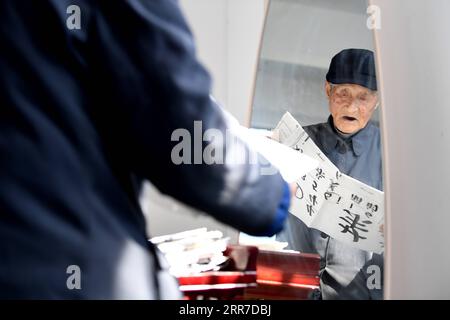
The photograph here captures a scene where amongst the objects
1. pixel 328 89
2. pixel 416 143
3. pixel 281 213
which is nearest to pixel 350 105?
pixel 328 89

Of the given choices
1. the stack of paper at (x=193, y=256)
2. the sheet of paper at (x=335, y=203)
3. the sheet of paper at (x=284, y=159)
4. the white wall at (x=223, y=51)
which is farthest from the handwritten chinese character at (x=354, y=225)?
the white wall at (x=223, y=51)

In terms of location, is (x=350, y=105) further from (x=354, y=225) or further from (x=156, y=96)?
(x=156, y=96)

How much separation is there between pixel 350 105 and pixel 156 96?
1176mm

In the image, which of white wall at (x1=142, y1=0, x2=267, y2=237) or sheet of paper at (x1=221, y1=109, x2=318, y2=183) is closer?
sheet of paper at (x1=221, y1=109, x2=318, y2=183)

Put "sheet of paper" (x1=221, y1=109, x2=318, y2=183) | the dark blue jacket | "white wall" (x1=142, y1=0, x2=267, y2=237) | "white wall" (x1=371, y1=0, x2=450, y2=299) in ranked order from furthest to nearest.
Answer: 1. "white wall" (x1=142, y1=0, x2=267, y2=237)
2. "white wall" (x1=371, y1=0, x2=450, y2=299)
3. "sheet of paper" (x1=221, y1=109, x2=318, y2=183)
4. the dark blue jacket

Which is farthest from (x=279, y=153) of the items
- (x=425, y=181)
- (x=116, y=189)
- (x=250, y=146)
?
(x=425, y=181)

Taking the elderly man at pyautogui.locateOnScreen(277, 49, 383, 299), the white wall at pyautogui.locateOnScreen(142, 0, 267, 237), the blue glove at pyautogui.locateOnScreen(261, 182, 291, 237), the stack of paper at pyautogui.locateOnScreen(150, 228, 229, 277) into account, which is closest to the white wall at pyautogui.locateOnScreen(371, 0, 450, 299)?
the elderly man at pyautogui.locateOnScreen(277, 49, 383, 299)

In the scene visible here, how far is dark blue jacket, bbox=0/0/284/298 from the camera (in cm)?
54

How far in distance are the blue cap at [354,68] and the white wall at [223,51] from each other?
1.33 meters

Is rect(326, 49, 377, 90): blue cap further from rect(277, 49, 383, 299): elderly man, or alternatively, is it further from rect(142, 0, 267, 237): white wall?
rect(142, 0, 267, 237): white wall

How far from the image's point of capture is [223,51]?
3207mm

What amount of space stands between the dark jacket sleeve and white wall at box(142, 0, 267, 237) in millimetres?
2410

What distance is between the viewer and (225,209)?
23.1 inches

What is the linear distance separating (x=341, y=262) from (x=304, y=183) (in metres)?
0.27
